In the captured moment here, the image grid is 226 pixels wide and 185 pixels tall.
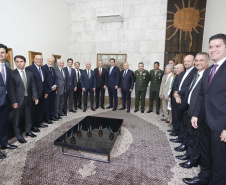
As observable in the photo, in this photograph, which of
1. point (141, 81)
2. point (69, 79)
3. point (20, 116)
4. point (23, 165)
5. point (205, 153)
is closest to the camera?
point (205, 153)

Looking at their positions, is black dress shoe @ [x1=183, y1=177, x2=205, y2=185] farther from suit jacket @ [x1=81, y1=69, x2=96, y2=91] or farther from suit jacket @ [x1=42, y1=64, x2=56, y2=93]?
suit jacket @ [x1=81, y1=69, x2=96, y2=91]

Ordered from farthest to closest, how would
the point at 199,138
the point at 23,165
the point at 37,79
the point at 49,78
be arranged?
the point at 49,78, the point at 37,79, the point at 23,165, the point at 199,138

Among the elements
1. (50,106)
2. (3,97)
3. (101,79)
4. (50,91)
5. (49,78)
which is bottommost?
(50,106)

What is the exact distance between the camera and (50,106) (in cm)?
401

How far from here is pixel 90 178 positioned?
1920 mm

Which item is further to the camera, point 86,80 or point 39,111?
point 86,80

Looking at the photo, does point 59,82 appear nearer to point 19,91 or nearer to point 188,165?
point 19,91

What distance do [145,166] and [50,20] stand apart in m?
6.37

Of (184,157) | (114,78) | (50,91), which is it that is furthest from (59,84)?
(184,157)

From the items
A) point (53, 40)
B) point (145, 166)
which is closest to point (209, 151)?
point (145, 166)

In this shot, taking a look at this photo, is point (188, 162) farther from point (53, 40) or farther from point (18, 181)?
point (53, 40)

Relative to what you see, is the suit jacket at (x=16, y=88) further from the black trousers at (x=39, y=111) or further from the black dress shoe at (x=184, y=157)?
the black dress shoe at (x=184, y=157)

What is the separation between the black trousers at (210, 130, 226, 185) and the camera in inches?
58.5

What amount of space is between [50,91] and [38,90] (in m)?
0.46
